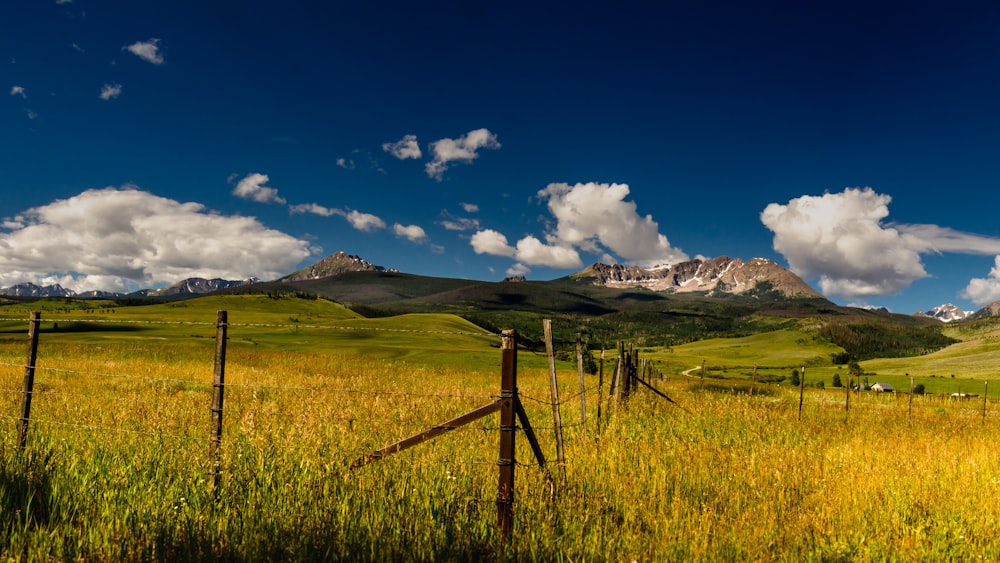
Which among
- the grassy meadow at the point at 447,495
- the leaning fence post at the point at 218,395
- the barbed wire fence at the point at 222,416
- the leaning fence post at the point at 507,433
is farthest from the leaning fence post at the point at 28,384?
the leaning fence post at the point at 507,433

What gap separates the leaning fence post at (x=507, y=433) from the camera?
6117 millimetres

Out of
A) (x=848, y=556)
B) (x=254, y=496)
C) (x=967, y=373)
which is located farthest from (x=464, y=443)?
(x=967, y=373)

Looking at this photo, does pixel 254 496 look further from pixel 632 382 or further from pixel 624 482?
pixel 632 382

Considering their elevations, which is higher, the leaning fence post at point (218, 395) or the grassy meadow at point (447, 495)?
the leaning fence post at point (218, 395)

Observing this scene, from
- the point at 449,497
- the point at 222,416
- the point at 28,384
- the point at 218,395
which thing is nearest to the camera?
the point at 449,497

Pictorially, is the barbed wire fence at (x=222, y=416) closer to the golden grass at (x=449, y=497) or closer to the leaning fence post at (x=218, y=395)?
the leaning fence post at (x=218, y=395)

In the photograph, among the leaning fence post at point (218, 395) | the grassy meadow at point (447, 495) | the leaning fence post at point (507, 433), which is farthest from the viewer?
the leaning fence post at point (218, 395)

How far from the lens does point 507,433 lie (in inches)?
243

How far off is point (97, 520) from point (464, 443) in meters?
5.67

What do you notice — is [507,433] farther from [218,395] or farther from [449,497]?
[218,395]

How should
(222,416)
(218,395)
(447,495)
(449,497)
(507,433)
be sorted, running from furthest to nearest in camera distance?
(222,416) → (218,395) → (447,495) → (449,497) → (507,433)

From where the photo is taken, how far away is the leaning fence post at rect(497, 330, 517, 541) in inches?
241

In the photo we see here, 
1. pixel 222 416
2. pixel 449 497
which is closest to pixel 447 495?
pixel 449 497

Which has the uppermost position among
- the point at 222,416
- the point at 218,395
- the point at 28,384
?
the point at 218,395
